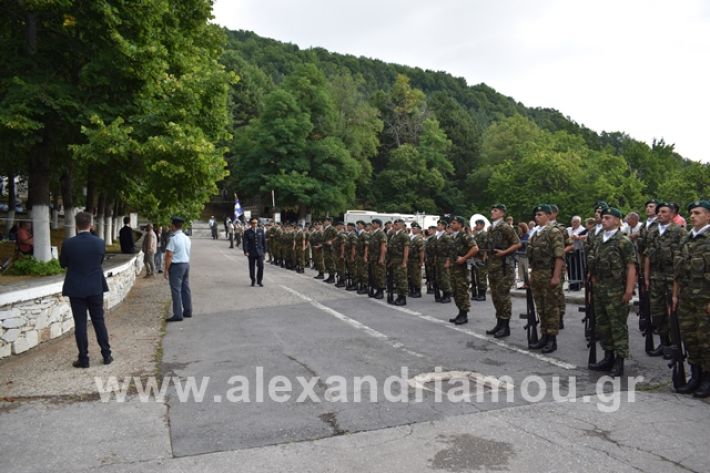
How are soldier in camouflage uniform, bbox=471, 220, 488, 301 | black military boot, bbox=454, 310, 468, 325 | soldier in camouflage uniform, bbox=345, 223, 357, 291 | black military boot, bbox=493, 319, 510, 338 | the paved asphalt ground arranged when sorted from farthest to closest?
1. soldier in camouflage uniform, bbox=345, 223, 357, 291
2. soldier in camouflage uniform, bbox=471, 220, 488, 301
3. black military boot, bbox=454, 310, 468, 325
4. black military boot, bbox=493, 319, 510, 338
5. the paved asphalt ground

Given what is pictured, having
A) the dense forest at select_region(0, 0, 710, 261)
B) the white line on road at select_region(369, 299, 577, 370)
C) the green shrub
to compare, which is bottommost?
the white line on road at select_region(369, 299, 577, 370)

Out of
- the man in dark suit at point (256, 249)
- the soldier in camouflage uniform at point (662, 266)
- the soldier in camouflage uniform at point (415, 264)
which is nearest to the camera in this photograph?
the soldier in camouflage uniform at point (662, 266)

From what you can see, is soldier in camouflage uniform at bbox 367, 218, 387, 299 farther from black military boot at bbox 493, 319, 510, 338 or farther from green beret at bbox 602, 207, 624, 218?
green beret at bbox 602, 207, 624, 218

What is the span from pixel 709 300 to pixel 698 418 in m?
1.32

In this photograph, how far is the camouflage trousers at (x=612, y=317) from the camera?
21.6ft

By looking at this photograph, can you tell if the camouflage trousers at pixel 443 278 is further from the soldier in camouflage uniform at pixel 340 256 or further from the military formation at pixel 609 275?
the soldier in camouflage uniform at pixel 340 256

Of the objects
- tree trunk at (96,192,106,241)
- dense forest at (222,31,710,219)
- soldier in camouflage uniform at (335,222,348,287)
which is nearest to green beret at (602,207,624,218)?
soldier in camouflage uniform at (335,222,348,287)

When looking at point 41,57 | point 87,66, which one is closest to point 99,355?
point 87,66

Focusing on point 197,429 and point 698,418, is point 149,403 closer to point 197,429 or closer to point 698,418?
point 197,429

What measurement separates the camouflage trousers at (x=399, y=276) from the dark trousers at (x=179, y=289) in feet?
15.2

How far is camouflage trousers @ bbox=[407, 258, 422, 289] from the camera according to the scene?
48.0 feet

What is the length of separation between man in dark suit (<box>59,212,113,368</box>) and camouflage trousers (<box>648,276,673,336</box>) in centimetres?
735

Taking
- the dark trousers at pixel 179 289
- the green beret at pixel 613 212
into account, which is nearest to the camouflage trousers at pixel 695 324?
the green beret at pixel 613 212

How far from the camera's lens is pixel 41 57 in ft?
41.8
